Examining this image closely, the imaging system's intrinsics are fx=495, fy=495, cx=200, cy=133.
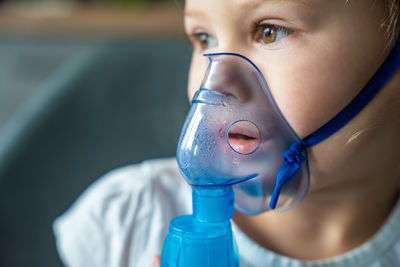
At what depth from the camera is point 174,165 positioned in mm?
976

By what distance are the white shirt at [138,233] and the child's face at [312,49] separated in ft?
0.68

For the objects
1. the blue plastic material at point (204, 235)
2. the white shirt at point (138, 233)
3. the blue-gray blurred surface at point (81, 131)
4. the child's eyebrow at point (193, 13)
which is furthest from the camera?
the blue-gray blurred surface at point (81, 131)

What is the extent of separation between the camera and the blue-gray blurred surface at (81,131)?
3.19ft

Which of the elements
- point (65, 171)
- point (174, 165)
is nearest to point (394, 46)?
point (174, 165)

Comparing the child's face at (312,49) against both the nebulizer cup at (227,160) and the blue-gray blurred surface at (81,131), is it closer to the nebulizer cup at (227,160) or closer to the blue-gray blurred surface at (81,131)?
the nebulizer cup at (227,160)

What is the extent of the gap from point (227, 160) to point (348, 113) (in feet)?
0.65

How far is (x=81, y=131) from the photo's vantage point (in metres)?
1.13

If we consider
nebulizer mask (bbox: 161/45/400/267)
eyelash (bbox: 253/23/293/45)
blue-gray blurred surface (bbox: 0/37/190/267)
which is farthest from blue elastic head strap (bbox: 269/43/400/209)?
blue-gray blurred surface (bbox: 0/37/190/267)

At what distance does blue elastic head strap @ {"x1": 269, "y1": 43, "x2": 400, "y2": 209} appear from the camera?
26.5 inches

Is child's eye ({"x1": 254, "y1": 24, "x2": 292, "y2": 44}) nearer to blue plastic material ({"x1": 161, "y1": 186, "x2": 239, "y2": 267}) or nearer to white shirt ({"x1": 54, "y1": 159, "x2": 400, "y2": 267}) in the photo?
blue plastic material ({"x1": 161, "y1": 186, "x2": 239, "y2": 267})

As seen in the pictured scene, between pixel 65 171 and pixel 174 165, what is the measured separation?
264 mm

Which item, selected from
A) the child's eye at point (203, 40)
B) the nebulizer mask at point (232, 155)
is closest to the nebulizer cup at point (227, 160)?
the nebulizer mask at point (232, 155)

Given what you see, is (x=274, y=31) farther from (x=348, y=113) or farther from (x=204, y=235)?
(x=204, y=235)

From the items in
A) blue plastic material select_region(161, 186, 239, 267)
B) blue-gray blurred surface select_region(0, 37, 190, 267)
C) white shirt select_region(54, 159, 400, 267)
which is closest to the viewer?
blue plastic material select_region(161, 186, 239, 267)
